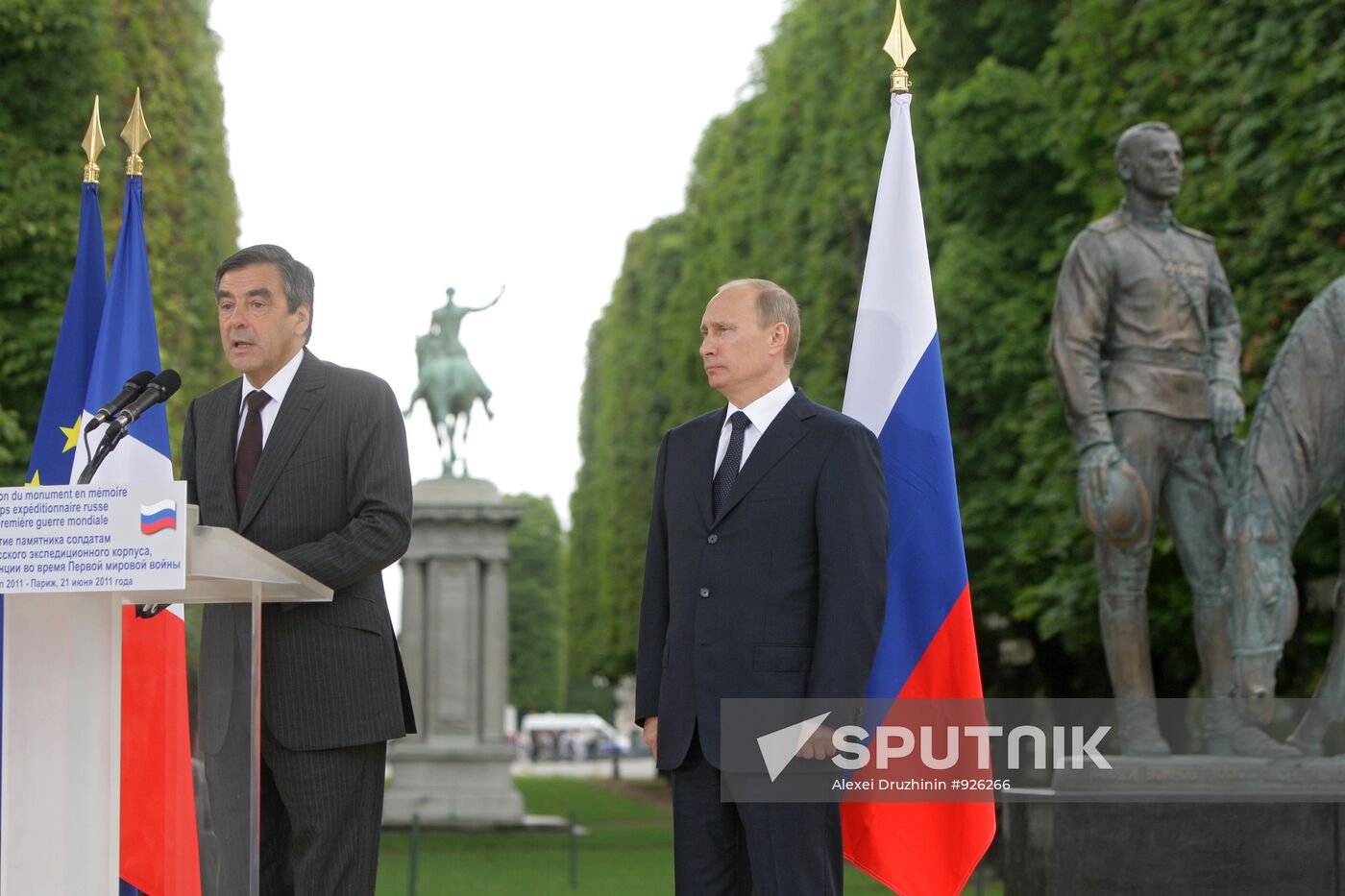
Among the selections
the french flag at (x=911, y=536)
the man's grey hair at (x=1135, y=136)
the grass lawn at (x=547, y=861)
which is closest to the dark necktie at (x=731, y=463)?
the french flag at (x=911, y=536)

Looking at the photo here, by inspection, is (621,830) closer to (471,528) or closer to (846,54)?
(471,528)

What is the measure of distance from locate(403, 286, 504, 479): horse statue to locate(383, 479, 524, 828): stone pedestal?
0.76 meters

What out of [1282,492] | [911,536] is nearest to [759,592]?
[911,536]

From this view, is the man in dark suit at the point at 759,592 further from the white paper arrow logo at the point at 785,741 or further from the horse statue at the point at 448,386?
the horse statue at the point at 448,386

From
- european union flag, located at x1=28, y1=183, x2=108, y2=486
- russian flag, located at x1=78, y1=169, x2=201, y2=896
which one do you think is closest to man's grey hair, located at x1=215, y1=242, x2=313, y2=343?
russian flag, located at x1=78, y1=169, x2=201, y2=896

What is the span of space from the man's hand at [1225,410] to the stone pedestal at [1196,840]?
5.18ft

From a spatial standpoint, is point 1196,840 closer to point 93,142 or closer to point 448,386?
point 93,142

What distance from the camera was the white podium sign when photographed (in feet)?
13.7

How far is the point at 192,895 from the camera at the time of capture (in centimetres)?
518

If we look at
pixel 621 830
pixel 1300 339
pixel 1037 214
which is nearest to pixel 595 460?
pixel 621 830

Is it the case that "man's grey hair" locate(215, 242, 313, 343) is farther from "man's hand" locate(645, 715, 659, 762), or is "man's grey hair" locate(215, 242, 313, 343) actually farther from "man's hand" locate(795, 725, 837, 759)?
"man's hand" locate(795, 725, 837, 759)

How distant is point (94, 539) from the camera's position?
166 inches

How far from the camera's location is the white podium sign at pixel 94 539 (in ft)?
13.7

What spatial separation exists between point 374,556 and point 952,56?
16647mm
